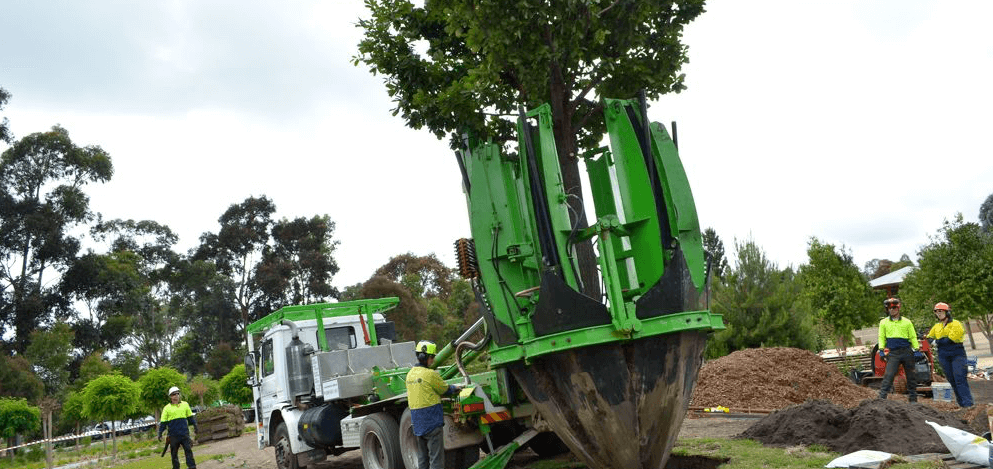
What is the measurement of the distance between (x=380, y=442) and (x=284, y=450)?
3414mm

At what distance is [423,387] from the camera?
340 inches

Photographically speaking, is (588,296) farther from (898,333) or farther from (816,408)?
(898,333)

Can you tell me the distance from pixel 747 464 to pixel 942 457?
1.68m

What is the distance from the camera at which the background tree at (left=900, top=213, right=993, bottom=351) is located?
27172 millimetres

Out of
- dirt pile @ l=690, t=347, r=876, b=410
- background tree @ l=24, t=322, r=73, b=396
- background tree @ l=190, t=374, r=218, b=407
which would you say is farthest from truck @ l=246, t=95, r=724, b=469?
background tree @ l=24, t=322, r=73, b=396

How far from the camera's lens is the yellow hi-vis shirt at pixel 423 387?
8633mm

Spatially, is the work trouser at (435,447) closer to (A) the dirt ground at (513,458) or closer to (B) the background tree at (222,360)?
(A) the dirt ground at (513,458)

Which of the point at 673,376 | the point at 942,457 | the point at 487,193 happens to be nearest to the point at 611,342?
the point at 673,376

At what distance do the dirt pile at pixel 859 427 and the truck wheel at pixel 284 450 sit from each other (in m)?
6.71

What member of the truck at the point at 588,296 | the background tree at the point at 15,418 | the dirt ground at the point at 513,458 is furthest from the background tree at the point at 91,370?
the truck at the point at 588,296

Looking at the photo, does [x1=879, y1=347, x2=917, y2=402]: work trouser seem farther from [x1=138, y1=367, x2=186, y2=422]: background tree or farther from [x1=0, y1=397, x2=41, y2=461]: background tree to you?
[x1=0, y1=397, x2=41, y2=461]: background tree

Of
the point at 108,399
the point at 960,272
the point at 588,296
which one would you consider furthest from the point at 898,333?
the point at 108,399

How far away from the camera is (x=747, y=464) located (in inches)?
306

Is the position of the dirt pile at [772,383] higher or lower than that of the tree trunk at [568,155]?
lower
